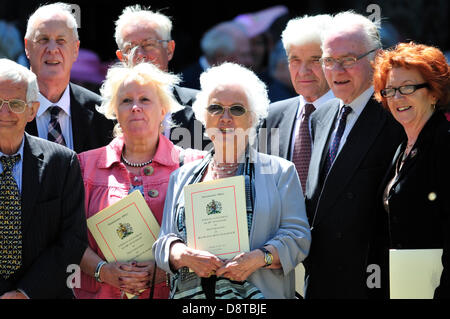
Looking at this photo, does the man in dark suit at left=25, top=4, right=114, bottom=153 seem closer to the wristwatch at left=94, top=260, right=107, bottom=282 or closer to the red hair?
the wristwatch at left=94, top=260, right=107, bottom=282

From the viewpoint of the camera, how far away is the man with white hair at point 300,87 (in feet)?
18.6

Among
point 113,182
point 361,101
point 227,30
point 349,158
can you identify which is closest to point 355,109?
point 361,101

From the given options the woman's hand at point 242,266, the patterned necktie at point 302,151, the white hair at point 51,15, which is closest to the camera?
the woman's hand at point 242,266

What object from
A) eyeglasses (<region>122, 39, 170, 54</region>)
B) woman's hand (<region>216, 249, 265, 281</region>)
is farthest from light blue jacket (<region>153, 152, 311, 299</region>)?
eyeglasses (<region>122, 39, 170, 54</region>)

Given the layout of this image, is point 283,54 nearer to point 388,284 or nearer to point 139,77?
point 139,77

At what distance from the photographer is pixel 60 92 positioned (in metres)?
5.89

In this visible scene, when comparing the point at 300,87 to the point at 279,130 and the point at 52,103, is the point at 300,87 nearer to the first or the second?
the point at 279,130

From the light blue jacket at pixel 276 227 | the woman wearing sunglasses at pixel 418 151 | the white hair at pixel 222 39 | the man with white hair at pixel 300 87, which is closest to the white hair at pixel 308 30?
the man with white hair at pixel 300 87

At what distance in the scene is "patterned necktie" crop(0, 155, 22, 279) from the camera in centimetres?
447

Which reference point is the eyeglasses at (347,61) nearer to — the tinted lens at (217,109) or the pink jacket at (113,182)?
the tinted lens at (217,109)

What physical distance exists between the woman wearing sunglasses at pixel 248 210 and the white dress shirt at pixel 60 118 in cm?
119

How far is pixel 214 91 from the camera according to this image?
4.76 meters

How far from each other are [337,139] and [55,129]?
203 centimetres
